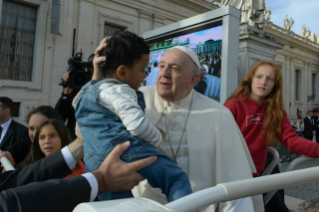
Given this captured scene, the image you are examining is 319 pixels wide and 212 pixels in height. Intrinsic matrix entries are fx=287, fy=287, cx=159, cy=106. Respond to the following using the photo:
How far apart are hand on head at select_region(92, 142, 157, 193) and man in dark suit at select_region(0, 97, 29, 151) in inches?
117

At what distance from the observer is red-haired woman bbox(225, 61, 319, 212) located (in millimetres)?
2385

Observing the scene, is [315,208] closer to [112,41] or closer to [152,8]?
[112,41]

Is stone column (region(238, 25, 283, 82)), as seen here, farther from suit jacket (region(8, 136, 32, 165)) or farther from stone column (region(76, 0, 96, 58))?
stone column (region(76, 0, 96, 58))

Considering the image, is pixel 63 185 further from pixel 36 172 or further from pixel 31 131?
pixel 31 131

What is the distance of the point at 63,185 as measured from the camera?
128 centimetres

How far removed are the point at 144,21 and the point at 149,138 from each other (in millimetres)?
13149

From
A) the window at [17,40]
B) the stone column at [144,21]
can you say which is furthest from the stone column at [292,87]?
the window at [17,40]

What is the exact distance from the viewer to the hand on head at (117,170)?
139 centimetres

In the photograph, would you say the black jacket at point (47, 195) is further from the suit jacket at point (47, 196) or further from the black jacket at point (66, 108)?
the black jacket at point (66, 108)

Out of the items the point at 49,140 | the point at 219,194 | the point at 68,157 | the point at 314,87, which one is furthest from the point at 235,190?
the point at 314,87

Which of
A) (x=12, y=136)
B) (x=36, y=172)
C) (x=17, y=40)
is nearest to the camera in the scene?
(x=36, y=172)

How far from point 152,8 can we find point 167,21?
110 centimetres

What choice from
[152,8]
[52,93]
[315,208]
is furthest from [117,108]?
[152,8]

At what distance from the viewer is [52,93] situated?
10922 mm
